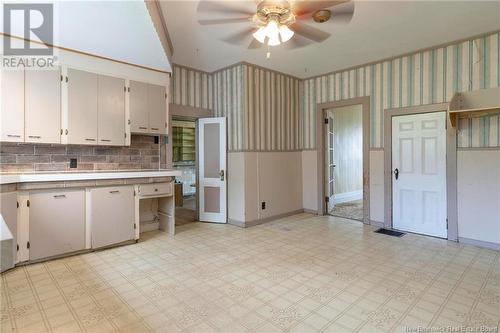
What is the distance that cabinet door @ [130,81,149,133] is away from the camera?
12.0 feet

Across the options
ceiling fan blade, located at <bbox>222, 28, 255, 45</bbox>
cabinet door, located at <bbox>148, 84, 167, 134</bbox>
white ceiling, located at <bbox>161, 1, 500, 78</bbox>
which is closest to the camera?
ceiling fan blade, located at <bbox>222, 28, 255, 45</bbox>

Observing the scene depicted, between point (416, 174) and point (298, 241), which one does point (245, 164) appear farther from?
point (416, 174)

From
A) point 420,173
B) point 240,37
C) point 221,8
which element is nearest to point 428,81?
point 420,173

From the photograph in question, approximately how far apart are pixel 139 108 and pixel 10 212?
6.17ft

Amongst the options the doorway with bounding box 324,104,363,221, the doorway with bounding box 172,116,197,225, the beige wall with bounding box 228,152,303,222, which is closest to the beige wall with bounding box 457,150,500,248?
the doorway with bounding box 324,104,363,221

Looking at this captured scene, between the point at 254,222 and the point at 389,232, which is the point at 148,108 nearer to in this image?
the point at 254,222

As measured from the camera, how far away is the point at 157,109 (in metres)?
3.89

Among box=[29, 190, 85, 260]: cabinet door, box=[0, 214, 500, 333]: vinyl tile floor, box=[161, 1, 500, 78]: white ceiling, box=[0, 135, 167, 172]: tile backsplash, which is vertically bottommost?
box=[0, 214, 500, 333]: vinyl tile floor

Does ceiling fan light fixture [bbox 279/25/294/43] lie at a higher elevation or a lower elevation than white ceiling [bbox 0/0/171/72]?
lower

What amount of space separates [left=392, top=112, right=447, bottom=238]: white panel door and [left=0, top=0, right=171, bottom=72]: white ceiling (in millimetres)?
3689

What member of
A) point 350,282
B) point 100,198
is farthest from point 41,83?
point 350,282

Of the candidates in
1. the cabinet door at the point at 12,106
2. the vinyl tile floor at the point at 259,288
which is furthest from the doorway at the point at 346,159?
the cabinet door at the point at 12,106

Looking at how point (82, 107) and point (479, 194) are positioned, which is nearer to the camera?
point (82, 107)

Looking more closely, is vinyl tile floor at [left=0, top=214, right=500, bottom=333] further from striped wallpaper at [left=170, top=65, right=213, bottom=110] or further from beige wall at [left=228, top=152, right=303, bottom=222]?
striped wallpaper at [left=170, top=65, right=213, bottom=110]
